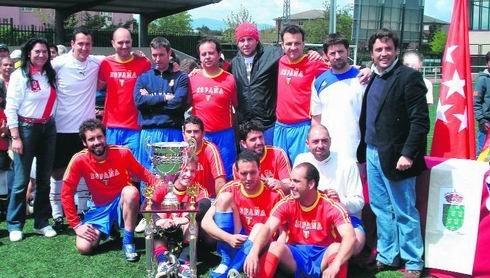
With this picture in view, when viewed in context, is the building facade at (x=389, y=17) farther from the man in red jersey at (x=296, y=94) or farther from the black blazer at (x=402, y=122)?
the black blazer at (x=402, y=122)

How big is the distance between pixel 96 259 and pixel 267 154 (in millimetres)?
1653

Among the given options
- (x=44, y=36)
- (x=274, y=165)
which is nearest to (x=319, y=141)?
(x=274, y=165)

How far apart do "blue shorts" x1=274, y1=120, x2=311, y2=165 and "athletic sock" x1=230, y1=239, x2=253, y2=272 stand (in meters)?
1.39

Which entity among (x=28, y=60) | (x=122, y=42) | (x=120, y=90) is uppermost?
(x=122, y=42)

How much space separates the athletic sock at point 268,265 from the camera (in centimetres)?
368

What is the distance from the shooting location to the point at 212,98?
204 inches

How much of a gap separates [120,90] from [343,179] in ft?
7.80

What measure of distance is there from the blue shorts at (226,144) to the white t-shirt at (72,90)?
122 centimetres

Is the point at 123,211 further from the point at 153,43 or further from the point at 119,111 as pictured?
the point at 153,43

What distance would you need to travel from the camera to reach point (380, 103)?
4.14 m

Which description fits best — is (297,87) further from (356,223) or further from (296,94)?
(356,223)

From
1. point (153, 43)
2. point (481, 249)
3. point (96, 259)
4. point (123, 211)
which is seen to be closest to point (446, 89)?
point (481, 249)

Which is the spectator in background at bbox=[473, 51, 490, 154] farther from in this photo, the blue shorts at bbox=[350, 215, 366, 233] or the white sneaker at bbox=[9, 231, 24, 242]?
the white sneaker at bbox=[9, 231, 24, 242]

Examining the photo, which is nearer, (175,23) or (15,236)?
(15,236)
